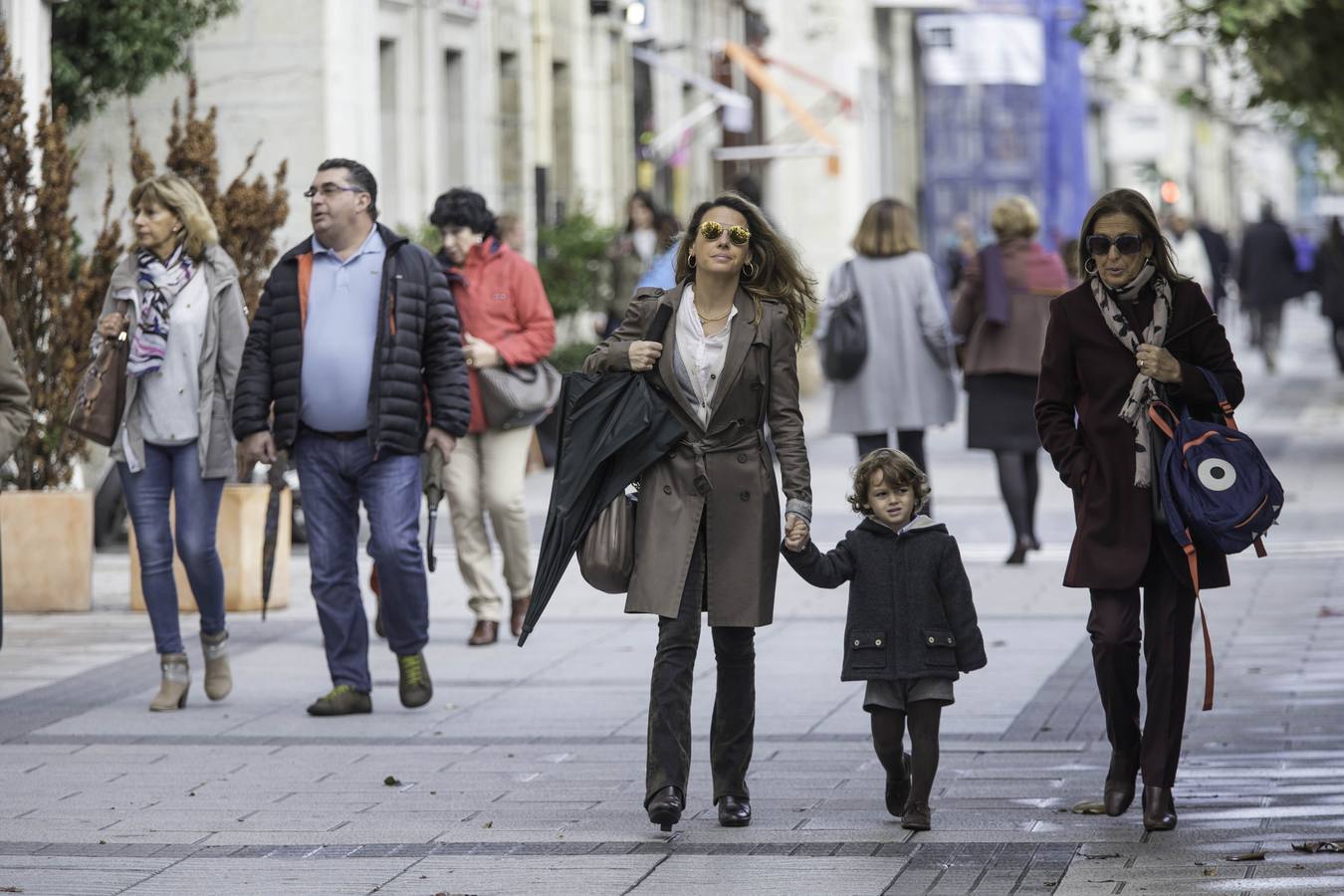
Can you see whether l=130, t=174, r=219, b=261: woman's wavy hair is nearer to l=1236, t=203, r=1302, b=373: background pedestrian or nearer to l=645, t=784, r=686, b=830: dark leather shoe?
l=645, t=784, r=686, b=830: dark leather shoe

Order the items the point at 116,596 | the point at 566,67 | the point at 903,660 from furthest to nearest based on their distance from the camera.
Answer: the point at 566,67
the point at 116,596
the point at 903,660

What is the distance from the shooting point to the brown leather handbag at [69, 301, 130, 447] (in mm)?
9461

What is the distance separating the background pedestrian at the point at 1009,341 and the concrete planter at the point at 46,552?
177 inches

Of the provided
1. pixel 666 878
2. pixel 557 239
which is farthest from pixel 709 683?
pixel 557 239

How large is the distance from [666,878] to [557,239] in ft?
51.5

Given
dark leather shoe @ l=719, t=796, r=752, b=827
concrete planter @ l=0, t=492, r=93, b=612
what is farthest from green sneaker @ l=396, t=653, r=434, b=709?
concrete planter @ l=0, t=492, r=93, b=612

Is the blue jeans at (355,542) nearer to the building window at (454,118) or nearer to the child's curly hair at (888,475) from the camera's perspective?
the child's curly hair at (888,475)

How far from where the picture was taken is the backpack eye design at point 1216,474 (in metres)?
6.91

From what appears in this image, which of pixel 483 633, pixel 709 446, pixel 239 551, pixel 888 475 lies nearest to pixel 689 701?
pixel 709 446

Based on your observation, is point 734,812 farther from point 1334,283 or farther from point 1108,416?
point 1334,283

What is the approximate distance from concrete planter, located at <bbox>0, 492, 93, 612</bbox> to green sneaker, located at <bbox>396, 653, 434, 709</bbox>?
348 cm

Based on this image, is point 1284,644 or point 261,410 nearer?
point 261,410

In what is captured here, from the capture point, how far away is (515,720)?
9.22 m

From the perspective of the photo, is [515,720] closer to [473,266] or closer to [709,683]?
[709,683]
